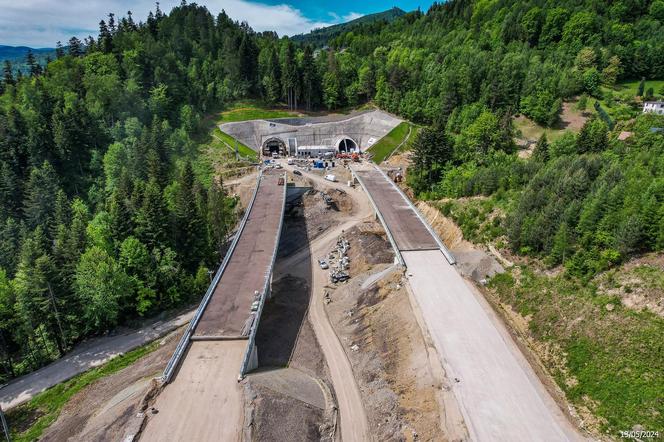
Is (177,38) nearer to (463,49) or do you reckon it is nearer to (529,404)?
(463,49)

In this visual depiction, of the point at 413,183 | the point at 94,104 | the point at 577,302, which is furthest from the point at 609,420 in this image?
the point at 94,104

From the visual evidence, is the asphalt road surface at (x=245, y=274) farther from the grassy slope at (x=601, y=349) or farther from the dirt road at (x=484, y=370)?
the grassy slope at (x=601, y=349)

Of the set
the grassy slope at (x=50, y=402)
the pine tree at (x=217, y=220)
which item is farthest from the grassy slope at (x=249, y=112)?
the grassy slope at (x=50, y=402)

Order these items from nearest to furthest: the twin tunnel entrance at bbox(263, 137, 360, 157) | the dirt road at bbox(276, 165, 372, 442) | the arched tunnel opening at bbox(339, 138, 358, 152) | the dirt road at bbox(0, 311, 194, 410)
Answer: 1. the dirt road at bbox(276, 165, 372, 442)
2. the dirt road at bbox(0, 311, 194, 410)
3. the twin tunnel entrance at bbox(263, 137, 360, 157)
4. the arched tunnel opening at bbox(339, 138, 358, 152)

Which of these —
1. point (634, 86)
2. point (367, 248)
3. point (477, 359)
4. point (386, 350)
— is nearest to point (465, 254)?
point (367, 248)

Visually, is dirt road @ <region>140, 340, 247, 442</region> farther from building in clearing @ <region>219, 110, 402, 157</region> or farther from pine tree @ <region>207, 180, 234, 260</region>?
building in clearing @ <region>219, 110, 402, 157</region>

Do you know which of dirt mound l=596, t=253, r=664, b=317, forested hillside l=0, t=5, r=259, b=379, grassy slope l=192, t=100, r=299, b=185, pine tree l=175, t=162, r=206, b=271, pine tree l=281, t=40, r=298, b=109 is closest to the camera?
dirt mound l=596, t=253, r=664, b=317

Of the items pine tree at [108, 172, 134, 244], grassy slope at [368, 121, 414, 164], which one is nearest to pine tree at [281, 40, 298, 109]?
grassy slope at [368, 121, 414, 164]

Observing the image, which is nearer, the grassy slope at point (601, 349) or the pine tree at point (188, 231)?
the grassy slope at point (601, 349)
